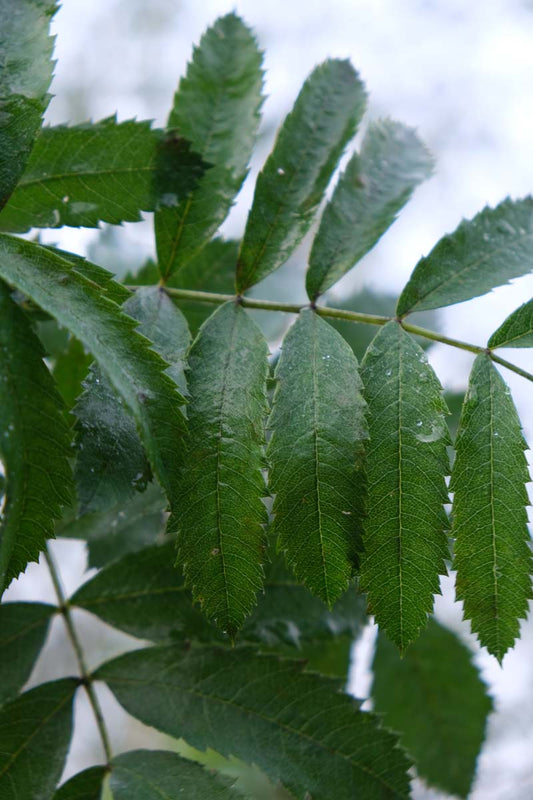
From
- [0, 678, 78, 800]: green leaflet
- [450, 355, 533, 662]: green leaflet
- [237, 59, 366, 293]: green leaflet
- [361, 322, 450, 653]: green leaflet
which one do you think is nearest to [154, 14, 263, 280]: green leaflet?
[237, 59, 366, 293]: green leaflet

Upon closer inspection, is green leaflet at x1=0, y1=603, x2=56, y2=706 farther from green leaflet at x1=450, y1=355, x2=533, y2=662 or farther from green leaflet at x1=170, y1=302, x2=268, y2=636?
green leaflet at x1=450, y1=355, x2=533, y2=662

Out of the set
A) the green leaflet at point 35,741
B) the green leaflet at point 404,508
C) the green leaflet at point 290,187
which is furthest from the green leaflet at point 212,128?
the green leaflet at point 35,741

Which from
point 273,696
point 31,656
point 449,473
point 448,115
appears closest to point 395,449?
point 449,473

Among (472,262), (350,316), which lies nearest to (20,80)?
(350,316)

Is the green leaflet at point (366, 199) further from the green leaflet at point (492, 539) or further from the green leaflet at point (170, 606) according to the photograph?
the green leaflet at point (170, 606)

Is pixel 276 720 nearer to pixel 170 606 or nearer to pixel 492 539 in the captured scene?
pixel 170 606

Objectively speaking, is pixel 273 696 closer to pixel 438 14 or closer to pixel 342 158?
pixel 342 158

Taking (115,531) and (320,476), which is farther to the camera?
(115,531)
